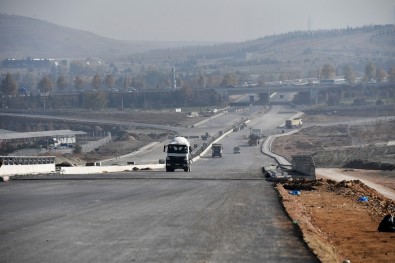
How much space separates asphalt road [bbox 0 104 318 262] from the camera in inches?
803

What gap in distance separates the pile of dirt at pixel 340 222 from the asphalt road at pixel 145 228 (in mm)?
649

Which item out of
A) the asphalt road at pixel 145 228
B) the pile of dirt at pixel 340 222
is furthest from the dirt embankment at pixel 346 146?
the asphalt road at pixel 145 228

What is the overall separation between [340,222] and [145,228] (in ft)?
29.7

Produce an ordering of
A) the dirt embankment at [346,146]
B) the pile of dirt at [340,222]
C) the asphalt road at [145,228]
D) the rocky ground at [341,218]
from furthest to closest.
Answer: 1. the dirt embankment at [346,146]
2. the rocky ground at [341,218]
3. the pile of dirt at [340,222]
4. the asphalt road at [145,228]

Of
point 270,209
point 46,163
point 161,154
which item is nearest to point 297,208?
point 270,209

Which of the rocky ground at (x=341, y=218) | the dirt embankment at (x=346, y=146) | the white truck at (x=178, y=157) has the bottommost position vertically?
the dirt embankment at (x=346, y=146)

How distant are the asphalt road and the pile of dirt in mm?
649

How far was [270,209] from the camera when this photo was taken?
3338 centimetres

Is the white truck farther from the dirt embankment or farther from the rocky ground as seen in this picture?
the dirt embankment

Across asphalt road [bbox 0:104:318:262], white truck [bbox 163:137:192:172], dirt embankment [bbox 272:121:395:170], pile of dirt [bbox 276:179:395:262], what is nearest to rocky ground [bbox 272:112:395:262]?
pile of dirt [bbox 276:179:395:262]

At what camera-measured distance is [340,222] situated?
31.3m

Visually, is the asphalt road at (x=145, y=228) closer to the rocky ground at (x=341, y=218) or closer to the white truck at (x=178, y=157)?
the rocky ground at (x=341, y=218)

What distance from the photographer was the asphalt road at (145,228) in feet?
66.9

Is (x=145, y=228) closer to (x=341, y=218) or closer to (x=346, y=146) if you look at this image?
(x=341, y=218)
